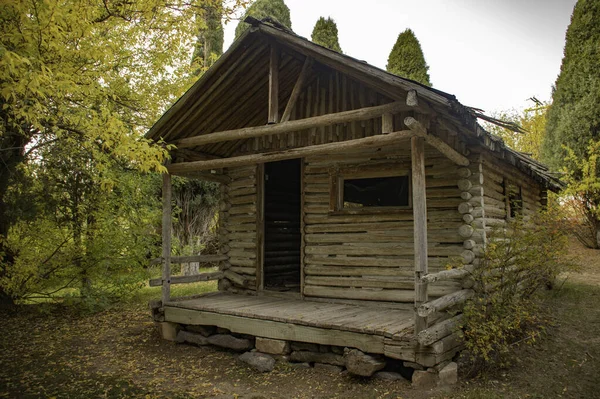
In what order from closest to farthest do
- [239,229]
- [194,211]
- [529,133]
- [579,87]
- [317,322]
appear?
[317,322] < [239,229] < [579,87] < [194,211] < [529,133]

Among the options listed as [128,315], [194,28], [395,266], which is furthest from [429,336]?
[194,28]

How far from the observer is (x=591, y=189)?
15.8 m

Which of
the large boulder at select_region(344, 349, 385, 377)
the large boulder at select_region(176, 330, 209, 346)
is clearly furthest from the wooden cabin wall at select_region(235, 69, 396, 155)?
the large boulder at select_region(176, 330, 209, 346)

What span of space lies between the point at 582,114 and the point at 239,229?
534 inches

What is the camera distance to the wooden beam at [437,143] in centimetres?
604

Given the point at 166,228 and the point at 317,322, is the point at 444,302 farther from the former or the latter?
the point at 166,228

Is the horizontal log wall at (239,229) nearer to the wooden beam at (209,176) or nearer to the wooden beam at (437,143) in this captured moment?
the wooden beam at (209,176)

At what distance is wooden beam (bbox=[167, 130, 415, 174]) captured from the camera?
6.40m

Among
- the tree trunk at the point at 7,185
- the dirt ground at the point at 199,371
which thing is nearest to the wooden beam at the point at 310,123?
the dirt ground at the point at 199,371

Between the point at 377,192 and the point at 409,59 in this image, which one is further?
the point at 409,59

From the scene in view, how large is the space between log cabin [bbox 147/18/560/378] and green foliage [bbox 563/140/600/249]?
637 cm

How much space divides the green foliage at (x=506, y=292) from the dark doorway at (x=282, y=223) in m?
5.27

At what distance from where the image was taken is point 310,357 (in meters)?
6.86

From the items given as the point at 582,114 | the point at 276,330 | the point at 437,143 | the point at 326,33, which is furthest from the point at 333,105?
the point at 326,33
